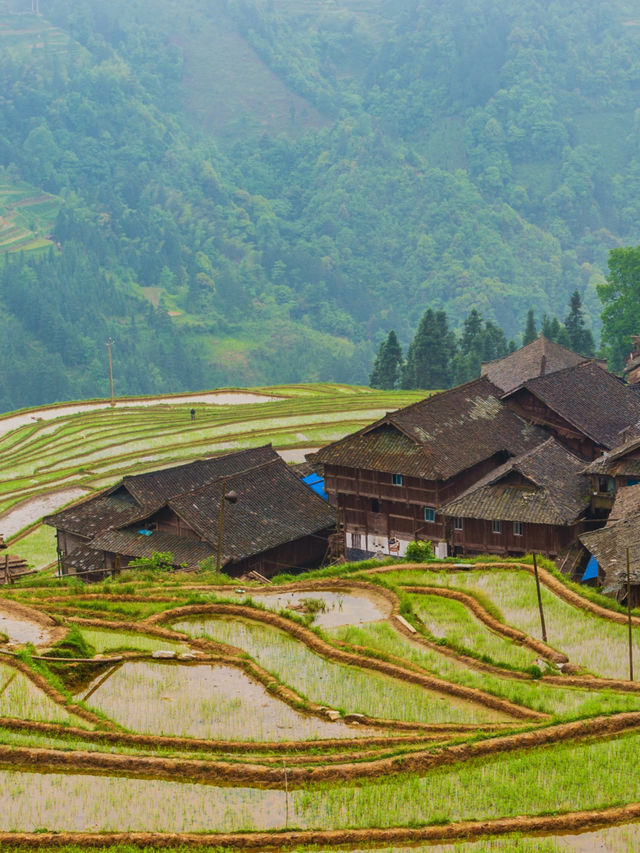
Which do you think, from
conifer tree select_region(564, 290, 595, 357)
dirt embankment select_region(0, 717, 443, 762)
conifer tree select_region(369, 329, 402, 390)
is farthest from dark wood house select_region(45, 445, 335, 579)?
conifer tree select_region(564, 290, 595, 357)

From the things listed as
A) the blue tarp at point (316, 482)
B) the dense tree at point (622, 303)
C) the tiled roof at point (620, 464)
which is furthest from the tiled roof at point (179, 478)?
the dense tree at point (622, 303)

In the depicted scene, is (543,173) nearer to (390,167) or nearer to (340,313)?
(390,167)

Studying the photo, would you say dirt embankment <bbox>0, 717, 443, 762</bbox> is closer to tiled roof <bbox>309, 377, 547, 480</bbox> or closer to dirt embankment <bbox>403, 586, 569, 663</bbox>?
dirt embankment <bbox>403, 586, 569, 663</bbox>

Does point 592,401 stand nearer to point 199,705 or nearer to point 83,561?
point 83,561

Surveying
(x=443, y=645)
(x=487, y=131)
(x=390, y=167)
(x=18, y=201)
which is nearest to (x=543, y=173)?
(x=487, y=131)

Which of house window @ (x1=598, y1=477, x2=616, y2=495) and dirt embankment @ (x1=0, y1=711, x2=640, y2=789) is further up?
house window @ (x1=598, y1=477, x2=616, y2=495)
